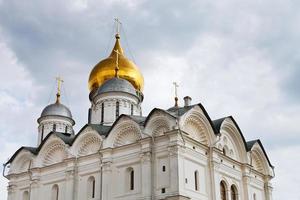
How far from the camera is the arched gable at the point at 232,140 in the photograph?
2762 cm

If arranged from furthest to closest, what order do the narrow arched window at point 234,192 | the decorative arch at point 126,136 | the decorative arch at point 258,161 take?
the decorative arch at point 258,161
the narrow arched window at point 234,192
the decorative arch at point 126,136

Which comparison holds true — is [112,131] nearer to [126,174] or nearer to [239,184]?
[126,174]

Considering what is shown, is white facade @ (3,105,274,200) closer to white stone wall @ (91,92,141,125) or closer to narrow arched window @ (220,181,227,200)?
narrow arched window @ (220,181,227,200)

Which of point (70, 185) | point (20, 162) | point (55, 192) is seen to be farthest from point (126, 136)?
point (20, 162)

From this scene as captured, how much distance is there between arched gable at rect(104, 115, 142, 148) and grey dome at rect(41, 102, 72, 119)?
8.63 metres

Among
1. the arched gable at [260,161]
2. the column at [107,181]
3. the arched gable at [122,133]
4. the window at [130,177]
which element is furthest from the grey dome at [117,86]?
the arched gable at [260,161]

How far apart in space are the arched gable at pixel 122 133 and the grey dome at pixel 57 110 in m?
8.63

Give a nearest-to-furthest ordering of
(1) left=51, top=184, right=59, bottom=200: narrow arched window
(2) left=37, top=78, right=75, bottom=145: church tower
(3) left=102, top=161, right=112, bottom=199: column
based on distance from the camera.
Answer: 1. (3) left=102, top=161, right=112, bottom=199: column
2. (1) left=51, top=184, right=59, bottom=200: narrow arched window
3. (2) left=37, top=78, right=75, bottom=145: church tower

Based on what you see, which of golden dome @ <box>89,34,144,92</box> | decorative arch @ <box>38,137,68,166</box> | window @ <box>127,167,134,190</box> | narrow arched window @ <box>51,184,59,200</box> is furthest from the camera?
golden dome @ <box>89,34,144,92</box>

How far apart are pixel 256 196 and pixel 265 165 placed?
2.29 meters

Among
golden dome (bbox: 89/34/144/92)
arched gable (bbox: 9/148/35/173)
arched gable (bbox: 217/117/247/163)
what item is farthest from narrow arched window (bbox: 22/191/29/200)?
arched gable (bbox: 217/117/247/163)

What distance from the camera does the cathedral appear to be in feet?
78.1

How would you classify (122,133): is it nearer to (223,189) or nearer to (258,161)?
(223,189)

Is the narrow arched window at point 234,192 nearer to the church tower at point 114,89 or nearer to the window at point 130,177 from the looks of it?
the window at point 130,177
